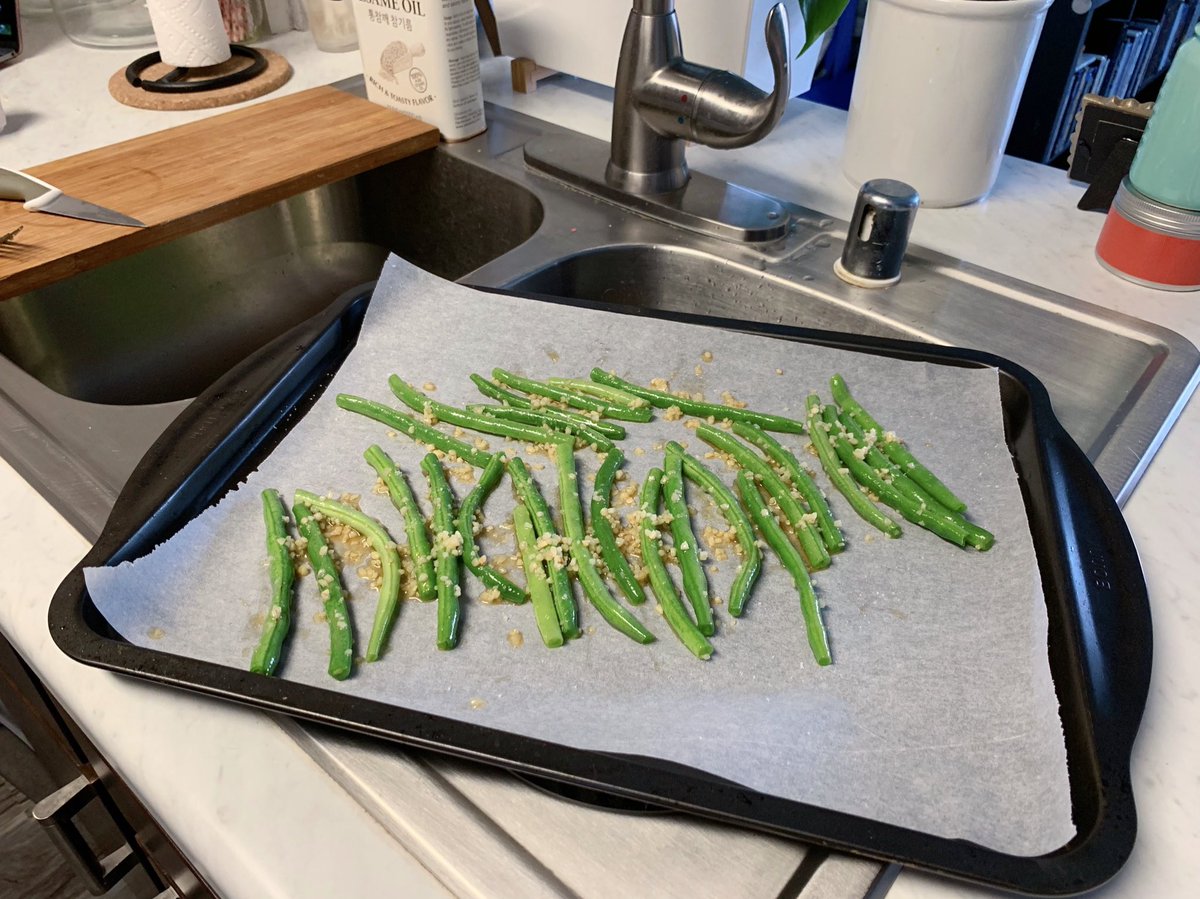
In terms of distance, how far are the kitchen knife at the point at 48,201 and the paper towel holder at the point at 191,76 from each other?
1.48 feet

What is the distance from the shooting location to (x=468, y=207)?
4.80ft

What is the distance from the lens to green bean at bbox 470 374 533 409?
97 cm

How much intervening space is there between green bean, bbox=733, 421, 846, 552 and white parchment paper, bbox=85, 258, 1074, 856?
0.02 metres

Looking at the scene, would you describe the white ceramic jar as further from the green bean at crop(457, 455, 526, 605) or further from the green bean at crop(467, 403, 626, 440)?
the green bean at crop(457, 455, 526, 605)

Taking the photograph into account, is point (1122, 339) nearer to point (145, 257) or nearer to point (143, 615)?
point (143, 615)

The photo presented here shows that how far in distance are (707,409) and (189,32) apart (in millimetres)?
1218

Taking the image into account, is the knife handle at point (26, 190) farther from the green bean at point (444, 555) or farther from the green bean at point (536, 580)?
the green bean at point (536, 580)

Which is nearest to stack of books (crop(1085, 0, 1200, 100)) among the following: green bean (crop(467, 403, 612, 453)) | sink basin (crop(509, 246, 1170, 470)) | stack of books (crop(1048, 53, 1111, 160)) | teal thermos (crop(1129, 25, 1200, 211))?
stack of books (crop(1048, 53, 1111, 160))

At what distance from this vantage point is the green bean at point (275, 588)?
2.25ft

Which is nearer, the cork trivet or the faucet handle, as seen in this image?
the faucet handle

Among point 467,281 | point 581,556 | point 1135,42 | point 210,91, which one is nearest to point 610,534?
point 581,556

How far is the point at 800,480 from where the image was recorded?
2.86 feet

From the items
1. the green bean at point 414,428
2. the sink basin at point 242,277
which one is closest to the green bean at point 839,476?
the green bean at point 414,428

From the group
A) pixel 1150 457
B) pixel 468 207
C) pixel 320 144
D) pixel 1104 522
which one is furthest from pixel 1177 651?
pixel 320 144
